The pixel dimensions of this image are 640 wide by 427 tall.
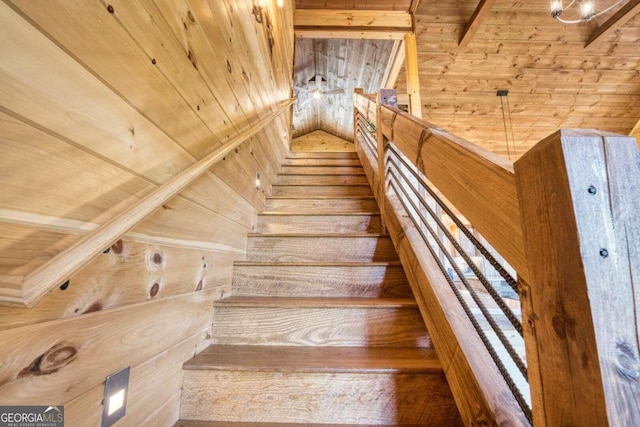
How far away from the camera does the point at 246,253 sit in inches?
67.6

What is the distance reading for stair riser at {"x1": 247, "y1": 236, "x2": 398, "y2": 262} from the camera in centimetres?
Result: 169

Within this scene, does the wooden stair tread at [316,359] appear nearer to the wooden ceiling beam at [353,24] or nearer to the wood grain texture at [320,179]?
the wood grain texture at [320,179]

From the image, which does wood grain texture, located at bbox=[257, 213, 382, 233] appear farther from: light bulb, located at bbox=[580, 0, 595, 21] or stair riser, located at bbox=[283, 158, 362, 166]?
light bulb, located at bbox=[580, 0, 595, 21]

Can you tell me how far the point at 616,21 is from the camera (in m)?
3.36

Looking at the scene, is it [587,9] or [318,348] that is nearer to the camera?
[318,348]

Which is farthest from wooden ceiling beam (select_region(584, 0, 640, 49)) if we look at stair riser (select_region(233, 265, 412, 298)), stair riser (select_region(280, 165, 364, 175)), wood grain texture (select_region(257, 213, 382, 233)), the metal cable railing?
stair riser (select_region(233, 265, 412, 298))

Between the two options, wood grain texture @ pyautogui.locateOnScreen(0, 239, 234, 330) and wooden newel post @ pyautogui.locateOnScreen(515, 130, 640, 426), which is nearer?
wooden newel post @ pyautogui.locateOnScreen(515, 130, 640, 426)

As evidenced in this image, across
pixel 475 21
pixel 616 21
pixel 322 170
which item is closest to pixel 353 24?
pixel 475 21

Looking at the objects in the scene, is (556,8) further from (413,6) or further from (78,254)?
(78,254)

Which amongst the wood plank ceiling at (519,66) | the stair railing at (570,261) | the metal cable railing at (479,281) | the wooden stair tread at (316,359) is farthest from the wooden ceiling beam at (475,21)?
the wooden stair tread at (316,359)

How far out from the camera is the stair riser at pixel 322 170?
282cm

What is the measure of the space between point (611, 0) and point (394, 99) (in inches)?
157

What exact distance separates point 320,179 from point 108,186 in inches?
84.7

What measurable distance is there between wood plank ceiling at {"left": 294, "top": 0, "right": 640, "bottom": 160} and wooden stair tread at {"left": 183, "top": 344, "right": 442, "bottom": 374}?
374cm
